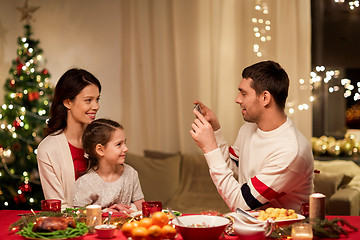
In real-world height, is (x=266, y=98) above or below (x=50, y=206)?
above

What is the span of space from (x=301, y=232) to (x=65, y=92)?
156 cm

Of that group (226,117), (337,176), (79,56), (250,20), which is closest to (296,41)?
(250,20)

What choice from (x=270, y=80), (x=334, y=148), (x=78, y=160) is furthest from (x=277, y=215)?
(x=334, y=148)

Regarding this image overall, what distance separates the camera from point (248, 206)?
2.29m

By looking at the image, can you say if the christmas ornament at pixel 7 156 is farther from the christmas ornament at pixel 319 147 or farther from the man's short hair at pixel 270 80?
the man's short hair at pixel 270 80

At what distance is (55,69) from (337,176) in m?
3.39

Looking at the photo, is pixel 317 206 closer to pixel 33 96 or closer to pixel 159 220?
pixel 159 220

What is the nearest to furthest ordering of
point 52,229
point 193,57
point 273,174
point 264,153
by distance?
point 52,229
point 273,174
point 264,153
point 193,57

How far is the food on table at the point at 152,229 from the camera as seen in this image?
1.70 meters

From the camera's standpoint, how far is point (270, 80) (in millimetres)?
2492

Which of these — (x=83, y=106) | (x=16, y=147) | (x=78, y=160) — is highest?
(x=83, y=106)

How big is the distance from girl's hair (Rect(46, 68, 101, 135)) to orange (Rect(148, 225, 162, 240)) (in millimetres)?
1199

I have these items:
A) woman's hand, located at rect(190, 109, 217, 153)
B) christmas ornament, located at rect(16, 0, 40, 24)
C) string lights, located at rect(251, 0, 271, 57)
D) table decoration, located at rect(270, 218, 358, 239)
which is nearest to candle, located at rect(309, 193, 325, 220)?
table decoration, located at rect(270, 218, 358, 239)

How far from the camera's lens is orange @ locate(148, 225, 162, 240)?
5.58ft
